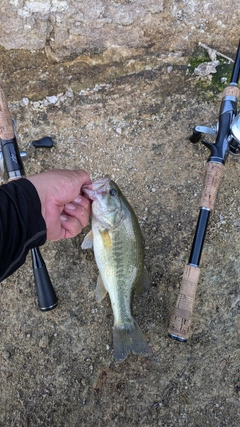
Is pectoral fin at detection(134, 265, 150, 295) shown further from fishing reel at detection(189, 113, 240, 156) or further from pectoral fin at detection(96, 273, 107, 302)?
fishing reel at detection(189, 113, 240, 156)

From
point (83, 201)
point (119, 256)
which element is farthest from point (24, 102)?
point (119, 256)

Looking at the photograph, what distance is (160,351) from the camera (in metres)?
3.20

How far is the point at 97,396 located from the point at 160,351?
610 mm

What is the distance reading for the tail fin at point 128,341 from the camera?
295 cm

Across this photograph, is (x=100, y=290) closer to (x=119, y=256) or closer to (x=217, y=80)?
(x=119, y=256)

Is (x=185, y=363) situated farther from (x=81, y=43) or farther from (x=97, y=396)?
(x=81, y=43)

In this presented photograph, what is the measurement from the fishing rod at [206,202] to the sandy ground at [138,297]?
0.50m

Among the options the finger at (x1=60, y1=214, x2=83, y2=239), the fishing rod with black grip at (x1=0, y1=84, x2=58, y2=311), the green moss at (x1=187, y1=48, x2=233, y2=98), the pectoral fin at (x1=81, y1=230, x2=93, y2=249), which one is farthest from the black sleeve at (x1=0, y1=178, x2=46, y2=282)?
the green moss at (x1=187, y1=48, x2=233, y2=98)

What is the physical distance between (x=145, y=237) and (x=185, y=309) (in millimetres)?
799

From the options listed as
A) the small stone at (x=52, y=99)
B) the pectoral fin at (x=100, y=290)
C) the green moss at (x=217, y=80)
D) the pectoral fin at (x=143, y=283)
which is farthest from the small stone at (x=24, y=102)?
the pectoral fin at (x=143, y=283)

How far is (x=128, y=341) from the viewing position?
296 centimetres

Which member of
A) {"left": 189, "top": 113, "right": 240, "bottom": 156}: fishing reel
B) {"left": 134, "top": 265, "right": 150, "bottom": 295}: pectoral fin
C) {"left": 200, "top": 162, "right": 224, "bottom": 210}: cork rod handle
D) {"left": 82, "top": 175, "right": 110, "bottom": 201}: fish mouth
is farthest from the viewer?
{"left": 134, "top": 265, "right": 150, "bottom": 295}: pectoral fin

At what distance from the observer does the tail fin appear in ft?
9.68

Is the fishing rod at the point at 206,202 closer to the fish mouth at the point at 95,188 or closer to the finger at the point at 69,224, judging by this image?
the fish mouth at the point at 95,188
